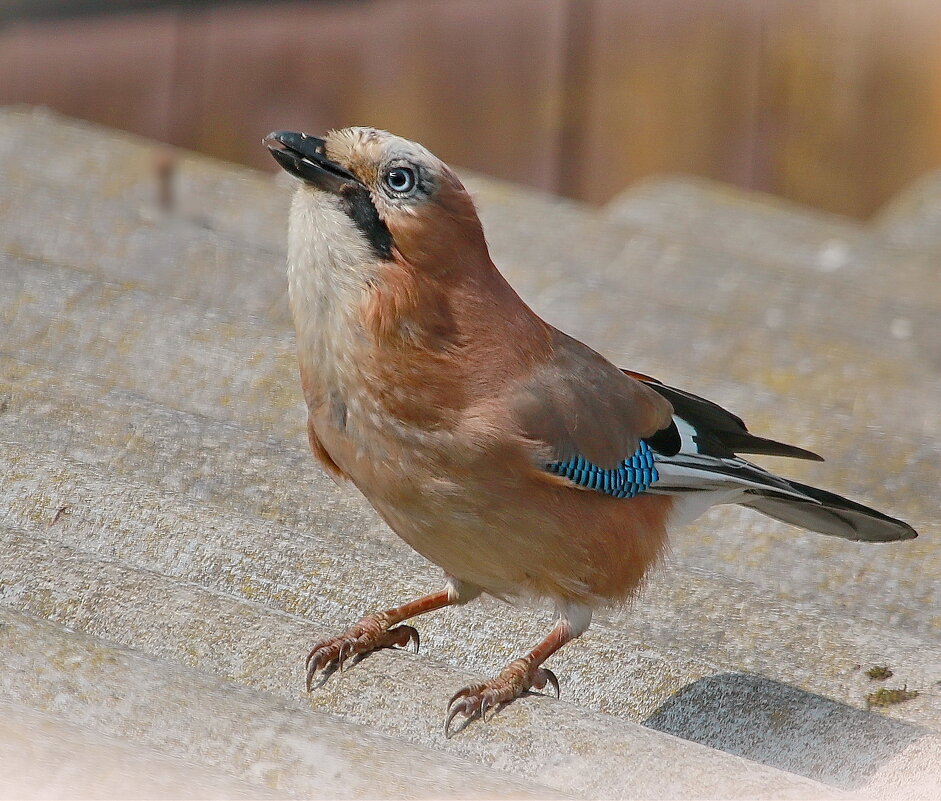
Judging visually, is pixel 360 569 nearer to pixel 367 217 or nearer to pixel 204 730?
pixel 367 217

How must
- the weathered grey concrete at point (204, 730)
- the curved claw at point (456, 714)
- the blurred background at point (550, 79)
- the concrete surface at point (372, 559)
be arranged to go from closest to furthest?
the weathered grey concrete at point (204, 730) → the concrete surface at point (372, 559) → the curved claw at point (456, 714) → the blurred background at point (550, 79)

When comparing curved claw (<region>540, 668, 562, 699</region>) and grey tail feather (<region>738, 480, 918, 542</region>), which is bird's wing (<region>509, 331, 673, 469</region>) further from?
curved claw (<region>540, 668, 562, 699</region>)

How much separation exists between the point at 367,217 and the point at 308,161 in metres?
0.12

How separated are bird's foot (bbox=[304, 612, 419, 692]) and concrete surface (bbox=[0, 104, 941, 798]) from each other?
25 millimetres

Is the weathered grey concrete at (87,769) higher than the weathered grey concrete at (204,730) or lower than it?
higher

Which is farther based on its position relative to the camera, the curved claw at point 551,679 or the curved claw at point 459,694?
the curved claw at point 551,679

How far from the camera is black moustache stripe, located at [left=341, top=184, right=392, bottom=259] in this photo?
7.29 feet

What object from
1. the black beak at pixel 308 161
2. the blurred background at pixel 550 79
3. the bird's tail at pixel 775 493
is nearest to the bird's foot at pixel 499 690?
the bird's tail at pixel 775 493

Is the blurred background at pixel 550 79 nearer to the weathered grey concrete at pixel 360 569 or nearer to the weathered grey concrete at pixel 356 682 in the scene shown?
the weathered grey concrete at pixel 360 569

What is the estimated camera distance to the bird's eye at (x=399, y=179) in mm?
2221

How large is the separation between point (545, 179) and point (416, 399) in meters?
6.09

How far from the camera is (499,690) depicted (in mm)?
2158

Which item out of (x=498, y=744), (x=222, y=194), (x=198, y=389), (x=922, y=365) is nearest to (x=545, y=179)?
(x=222, y=194)

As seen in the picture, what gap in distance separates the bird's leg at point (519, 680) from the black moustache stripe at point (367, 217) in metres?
0.66
